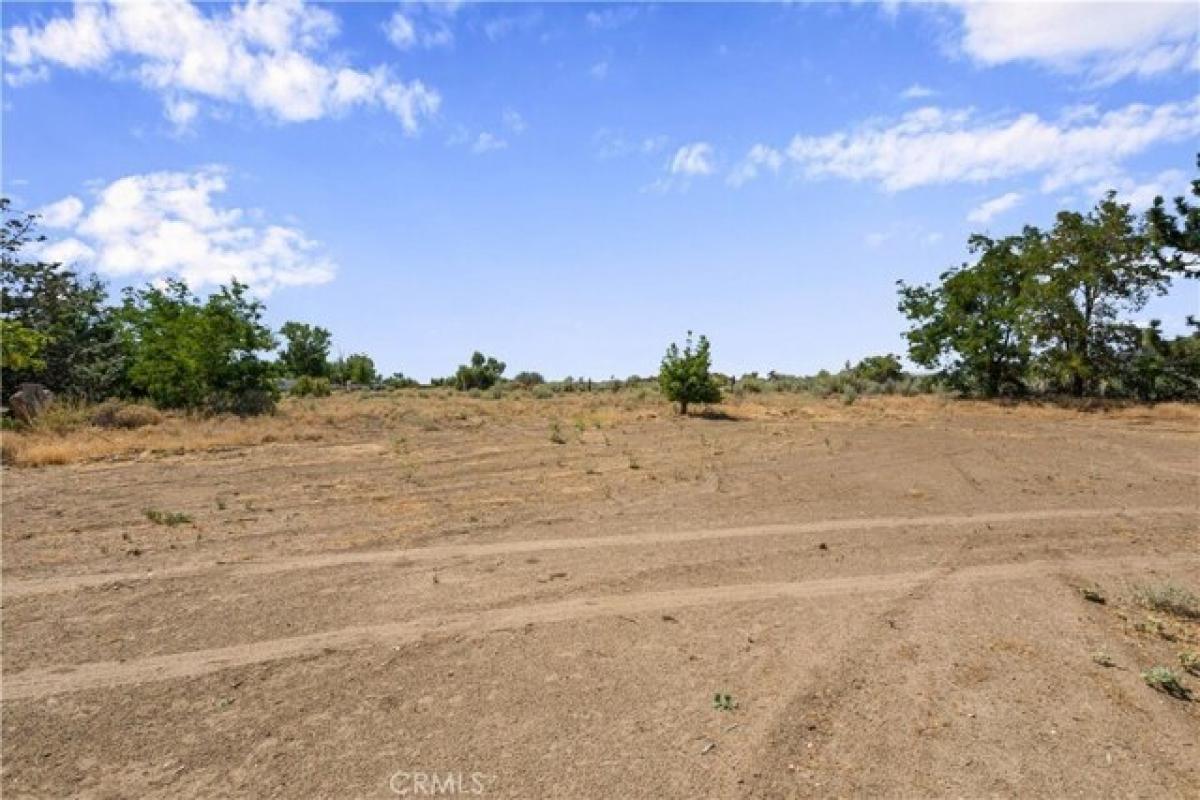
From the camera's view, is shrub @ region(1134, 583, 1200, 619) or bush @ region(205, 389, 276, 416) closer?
shrub @ region(1134, 583, 1200, 619)

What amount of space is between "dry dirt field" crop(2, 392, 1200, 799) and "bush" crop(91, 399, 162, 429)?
9.03 meters

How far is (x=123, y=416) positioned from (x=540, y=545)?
1900 cm

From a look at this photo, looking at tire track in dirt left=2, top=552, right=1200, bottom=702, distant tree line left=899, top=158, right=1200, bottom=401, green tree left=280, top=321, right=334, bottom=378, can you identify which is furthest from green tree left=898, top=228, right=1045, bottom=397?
green tree left=280, top=321, right=334, bottom=378

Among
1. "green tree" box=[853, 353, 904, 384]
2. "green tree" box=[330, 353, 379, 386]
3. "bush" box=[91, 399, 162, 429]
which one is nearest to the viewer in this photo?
"bush" box=[91, 399, 162, 429]

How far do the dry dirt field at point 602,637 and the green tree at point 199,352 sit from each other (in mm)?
12193

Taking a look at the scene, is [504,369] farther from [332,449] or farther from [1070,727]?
[1070,727]

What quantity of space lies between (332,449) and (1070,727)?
56.6 feet

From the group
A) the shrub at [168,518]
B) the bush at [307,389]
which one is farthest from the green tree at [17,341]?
the bush at [307,389]

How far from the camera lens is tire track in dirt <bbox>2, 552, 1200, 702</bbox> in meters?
5.49

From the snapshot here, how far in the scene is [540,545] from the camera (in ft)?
29.2

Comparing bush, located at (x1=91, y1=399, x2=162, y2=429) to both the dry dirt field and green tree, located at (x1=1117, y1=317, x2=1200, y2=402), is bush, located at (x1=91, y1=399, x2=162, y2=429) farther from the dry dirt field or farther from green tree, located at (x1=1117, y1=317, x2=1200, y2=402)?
green tree, located at (x1=1117, y1=317, x2=1200, y2=402)

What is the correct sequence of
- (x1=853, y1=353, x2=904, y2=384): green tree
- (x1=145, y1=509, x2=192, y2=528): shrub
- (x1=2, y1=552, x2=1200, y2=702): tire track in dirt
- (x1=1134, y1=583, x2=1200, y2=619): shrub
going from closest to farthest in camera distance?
1. (x1=2, y1=552, x2=1200, y2=702): tire track in dirt
2. (x1=1134, y1=583, x2=1200, y2=619): shrub
3. (x1=145, y1=509, x2=192, y2=528): shrub
4. (x1=853, y1=353, x2=904, y2=384): green tree

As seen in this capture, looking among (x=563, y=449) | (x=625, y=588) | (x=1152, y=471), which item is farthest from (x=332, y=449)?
(x=1152, y=471)

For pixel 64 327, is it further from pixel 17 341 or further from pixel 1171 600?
pixel 1171 600
